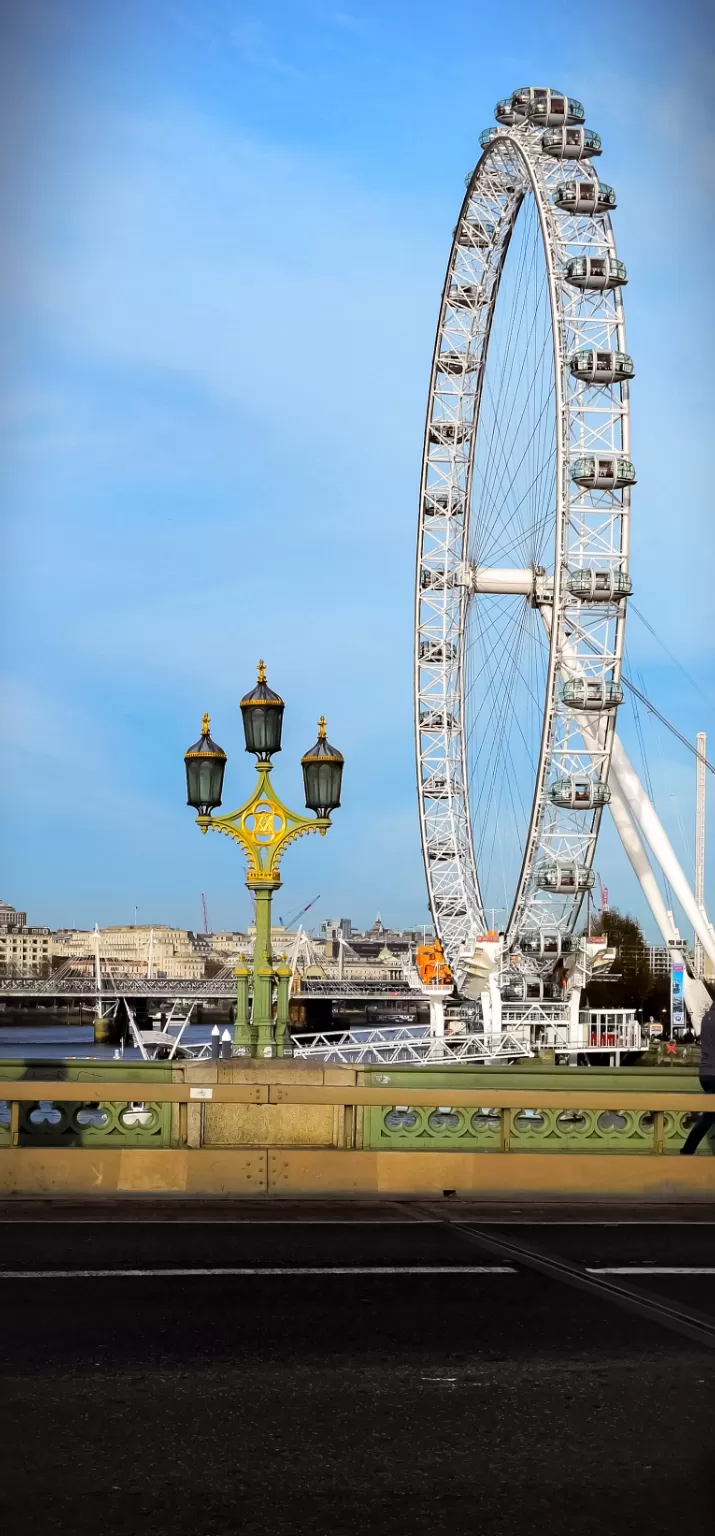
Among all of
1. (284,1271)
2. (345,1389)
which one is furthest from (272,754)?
(345,1389)

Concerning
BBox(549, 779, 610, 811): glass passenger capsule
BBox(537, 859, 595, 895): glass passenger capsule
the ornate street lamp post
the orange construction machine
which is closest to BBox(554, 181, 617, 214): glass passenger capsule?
BBox(549, 779, 610, 811): glass passenger capsule

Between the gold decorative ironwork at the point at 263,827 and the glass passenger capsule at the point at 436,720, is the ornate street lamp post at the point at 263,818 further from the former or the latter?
the glass passenger capsule at the point at 436,720

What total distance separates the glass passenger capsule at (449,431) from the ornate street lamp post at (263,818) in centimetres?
4861

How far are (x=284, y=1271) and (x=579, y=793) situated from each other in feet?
171

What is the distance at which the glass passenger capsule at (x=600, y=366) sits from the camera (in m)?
59.0

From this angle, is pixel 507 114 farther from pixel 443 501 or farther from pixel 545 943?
pixel 545 943

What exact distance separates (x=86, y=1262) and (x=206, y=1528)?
5.41 meters

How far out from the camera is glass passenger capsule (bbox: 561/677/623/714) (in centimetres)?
6066

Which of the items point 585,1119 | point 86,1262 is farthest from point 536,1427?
point 585,1119

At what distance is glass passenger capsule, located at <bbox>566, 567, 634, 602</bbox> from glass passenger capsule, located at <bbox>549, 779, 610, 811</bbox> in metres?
6.76

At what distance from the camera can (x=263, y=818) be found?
21.0 meters

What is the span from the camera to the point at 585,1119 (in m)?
16.2

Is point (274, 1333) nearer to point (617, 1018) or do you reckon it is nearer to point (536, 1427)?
point (536, 1427)

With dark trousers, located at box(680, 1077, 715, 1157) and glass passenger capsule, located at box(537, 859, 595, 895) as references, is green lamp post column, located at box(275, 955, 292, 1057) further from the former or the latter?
glass passenger capsule, located at box(537, 859, 595, 895)
